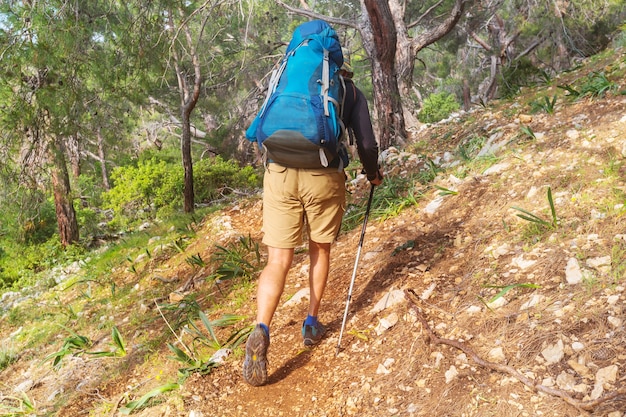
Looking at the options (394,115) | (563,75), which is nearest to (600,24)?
(563,75)

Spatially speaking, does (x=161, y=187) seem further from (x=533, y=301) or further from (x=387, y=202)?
(x=533, y=301)

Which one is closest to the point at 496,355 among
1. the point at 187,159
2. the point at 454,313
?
the point at 454,313

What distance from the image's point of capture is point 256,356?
2.66 metres

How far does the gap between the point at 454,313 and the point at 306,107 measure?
1.48 meters

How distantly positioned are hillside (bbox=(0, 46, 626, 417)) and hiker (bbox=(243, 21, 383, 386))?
36 centimetres

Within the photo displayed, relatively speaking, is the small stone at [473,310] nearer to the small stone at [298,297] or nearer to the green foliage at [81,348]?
the small stone at [298,297]

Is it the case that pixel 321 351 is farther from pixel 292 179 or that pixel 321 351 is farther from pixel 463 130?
pixel 463 130

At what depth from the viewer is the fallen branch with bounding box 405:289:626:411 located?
6.23ft

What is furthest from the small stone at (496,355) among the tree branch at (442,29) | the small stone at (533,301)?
the tree branch at (442,29)

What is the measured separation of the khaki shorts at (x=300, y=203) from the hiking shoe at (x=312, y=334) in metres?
0.60

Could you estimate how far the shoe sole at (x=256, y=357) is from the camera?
Answer: 2.65 m

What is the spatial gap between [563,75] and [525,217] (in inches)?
197

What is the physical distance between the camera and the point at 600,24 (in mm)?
11961

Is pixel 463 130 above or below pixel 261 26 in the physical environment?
below
